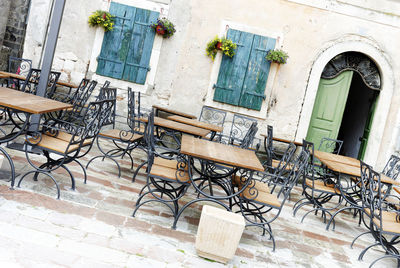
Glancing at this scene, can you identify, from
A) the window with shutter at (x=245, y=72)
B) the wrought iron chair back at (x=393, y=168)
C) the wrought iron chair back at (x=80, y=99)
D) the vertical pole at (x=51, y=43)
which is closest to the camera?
the vertical pole at (x=51, y=43)

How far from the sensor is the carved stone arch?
27.2ft

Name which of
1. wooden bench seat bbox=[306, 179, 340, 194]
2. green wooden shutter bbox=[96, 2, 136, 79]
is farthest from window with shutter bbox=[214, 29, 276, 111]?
wooden bench seat bbox=[306, 179, 340, 194]

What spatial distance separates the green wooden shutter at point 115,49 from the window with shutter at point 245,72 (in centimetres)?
193

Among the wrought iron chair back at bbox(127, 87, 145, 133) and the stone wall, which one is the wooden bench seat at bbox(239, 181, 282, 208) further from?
the stone wall

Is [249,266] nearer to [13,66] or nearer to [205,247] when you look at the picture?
[205,247]

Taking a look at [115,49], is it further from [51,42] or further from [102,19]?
[51,42]

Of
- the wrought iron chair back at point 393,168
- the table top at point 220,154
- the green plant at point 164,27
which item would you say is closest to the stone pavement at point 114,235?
the table top at point 220,154

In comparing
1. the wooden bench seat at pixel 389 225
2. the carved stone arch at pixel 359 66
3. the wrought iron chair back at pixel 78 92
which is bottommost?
the wooden bench seat at pixel 389 225

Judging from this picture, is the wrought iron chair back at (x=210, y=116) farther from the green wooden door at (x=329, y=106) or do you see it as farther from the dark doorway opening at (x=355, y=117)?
the dark doorway opening at (x=355, y=117)

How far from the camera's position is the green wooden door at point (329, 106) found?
329 inches

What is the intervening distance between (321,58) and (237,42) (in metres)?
1.69

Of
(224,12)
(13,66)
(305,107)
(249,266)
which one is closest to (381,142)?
(305,107)

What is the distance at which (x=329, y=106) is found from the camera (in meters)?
8.38

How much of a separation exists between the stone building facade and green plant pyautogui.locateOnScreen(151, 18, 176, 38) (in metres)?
0.14
